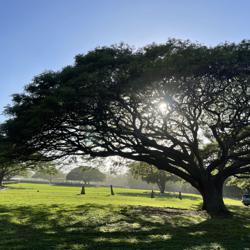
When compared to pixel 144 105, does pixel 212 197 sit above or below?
below

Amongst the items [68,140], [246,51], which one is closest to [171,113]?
[246,51]

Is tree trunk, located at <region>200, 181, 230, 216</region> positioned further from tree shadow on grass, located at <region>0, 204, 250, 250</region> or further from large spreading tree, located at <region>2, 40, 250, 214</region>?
tree shadow on grass, located at <region>0, 204, 250, 250</region>

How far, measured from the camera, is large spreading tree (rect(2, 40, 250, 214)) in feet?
61.6

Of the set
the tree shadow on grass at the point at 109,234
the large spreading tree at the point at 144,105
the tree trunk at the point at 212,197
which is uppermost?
the large spreading tree at the point at 144,105

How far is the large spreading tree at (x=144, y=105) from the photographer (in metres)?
18.8

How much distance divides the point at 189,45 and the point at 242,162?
981 cm

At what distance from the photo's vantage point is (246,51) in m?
18.8

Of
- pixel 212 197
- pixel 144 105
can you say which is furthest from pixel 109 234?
pixel 212 197

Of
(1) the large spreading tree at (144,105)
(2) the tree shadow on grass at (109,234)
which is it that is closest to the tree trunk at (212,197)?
(1) the large spreading tree at (144,105)

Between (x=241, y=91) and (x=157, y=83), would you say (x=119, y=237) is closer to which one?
(x=157, y=83)

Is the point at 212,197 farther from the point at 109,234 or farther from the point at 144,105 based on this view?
the point at 109,234

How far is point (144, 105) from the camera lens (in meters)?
21.1

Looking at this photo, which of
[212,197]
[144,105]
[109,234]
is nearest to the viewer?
[109,234]

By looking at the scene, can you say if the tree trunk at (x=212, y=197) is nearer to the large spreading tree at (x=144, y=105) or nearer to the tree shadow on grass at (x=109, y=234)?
the large spreading tree at (x=144, y=105)
